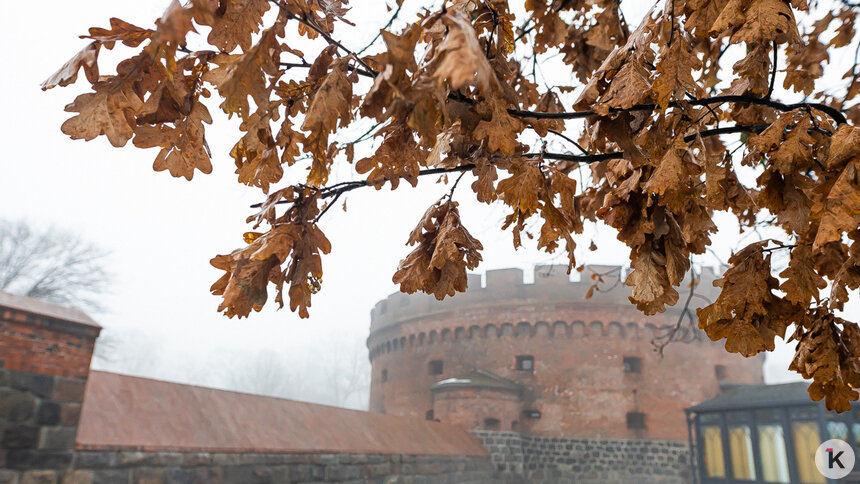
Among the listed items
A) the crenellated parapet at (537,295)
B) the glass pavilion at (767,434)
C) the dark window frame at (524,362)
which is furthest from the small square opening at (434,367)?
the glass pavilion at (767,434)

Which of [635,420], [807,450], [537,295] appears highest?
[537,295]

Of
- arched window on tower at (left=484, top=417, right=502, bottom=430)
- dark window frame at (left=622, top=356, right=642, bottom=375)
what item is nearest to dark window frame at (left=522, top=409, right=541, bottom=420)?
arched window on tower at (left=484, top=417, right=502, bottom=430)

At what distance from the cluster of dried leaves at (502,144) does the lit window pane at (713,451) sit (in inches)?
564

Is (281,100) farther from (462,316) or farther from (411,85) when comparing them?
(462,316)

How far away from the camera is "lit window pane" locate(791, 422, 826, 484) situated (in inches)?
451

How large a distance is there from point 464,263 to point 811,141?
3.84 ft

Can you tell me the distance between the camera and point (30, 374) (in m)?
5.18

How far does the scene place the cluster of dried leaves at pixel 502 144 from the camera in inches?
57.9

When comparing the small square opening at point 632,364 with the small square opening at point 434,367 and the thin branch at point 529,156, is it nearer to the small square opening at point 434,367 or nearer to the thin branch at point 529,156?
the small square opening at point 434,367

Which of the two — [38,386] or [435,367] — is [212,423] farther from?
[435,367]

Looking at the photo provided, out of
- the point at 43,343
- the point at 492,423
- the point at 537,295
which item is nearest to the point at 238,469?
the point at 43,343

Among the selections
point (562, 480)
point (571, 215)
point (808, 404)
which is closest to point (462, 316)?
point (562, 480)

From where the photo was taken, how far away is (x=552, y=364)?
19.5 metres

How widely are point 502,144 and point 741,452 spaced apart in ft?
48.8
